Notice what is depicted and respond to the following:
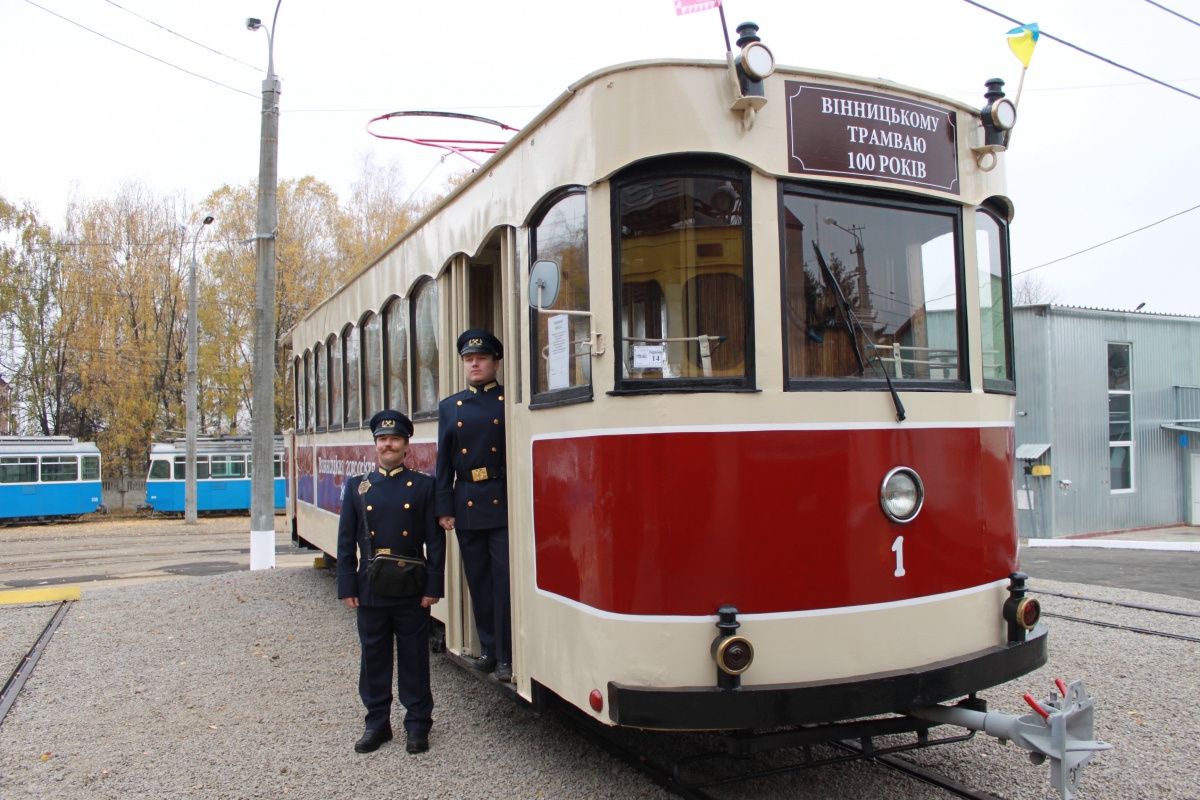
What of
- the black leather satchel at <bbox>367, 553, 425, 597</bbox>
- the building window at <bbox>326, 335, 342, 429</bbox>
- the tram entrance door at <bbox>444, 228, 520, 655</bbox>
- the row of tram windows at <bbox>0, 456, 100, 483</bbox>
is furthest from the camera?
the row of tram windows at <bbox>0, 456, 100, 483</bbox>

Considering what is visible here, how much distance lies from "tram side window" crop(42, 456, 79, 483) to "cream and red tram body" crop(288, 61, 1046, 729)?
1002 inches

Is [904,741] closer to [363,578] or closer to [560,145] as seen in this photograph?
[363,578]

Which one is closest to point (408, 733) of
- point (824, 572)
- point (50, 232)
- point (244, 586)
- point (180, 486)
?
point (824, 572)

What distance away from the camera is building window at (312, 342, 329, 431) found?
9.22 meters

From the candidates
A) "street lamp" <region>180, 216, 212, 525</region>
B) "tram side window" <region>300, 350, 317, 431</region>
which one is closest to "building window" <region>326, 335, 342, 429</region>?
"tram side window" <region>300, 350, 317, 431</region>

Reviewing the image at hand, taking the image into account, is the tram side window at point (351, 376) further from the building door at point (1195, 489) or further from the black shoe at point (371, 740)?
the building door at point (1195, 489)

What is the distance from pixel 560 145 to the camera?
3994 millimetres

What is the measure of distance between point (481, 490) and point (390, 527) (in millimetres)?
505

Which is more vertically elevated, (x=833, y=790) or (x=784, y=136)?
(x=784, y=136)

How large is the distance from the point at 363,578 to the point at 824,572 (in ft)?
7.88

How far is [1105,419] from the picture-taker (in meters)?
18.9

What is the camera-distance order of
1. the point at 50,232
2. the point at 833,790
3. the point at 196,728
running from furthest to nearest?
the point at 50,232 < the point at 196,728 < the point at 833,790

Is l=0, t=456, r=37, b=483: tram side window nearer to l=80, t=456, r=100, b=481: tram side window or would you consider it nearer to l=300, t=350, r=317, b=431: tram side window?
l=80, t=456, r=100, b=481: tram side window

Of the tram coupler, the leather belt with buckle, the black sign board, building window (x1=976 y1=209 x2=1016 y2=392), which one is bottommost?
the tram coupler
